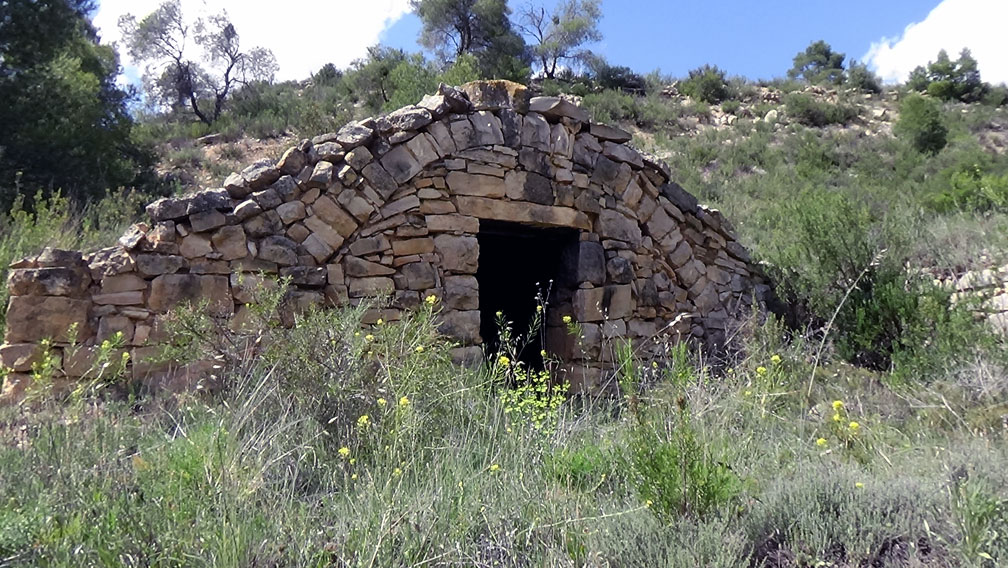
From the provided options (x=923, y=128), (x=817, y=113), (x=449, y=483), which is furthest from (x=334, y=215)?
(x=817, y=113)

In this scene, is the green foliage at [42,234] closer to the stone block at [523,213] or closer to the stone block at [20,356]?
the stone block at [20,356]

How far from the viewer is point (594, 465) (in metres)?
3.45

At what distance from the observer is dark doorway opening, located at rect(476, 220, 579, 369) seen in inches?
268

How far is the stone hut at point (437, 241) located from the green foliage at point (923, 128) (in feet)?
44.2

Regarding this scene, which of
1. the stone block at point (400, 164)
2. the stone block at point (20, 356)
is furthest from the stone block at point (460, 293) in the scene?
the stone block at point (20, 356)

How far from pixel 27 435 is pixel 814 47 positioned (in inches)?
1685

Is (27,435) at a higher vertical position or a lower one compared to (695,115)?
lower

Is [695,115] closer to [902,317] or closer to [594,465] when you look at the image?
[902,317]

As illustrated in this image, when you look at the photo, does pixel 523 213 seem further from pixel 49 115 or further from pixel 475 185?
pixel 49 115

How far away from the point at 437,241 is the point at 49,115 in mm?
9372

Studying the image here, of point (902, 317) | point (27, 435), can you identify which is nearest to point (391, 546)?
point (27, 435)

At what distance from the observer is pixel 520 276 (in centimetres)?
805

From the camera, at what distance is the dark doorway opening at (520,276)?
6814 mm

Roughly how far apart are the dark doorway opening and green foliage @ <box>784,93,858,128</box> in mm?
16177
